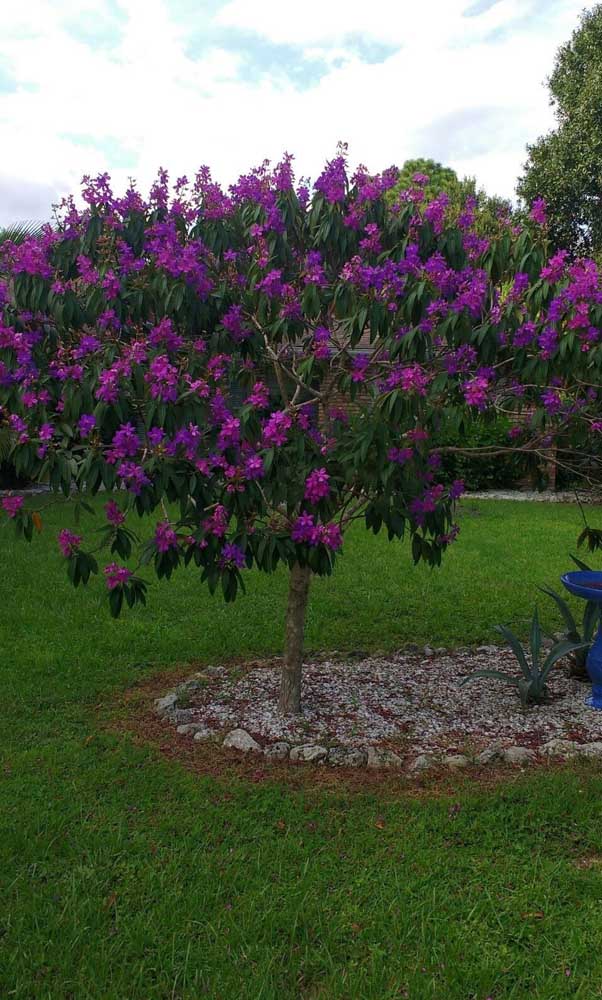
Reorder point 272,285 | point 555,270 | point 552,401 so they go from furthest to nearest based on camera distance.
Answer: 1. point 552,401
2. point 272,285
3. point 555,270

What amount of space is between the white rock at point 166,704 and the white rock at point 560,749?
6.89 ft

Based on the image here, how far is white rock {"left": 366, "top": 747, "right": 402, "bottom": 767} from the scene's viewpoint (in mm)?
4051

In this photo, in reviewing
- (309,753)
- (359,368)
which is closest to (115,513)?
(359,368)

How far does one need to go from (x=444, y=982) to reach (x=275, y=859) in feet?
2.80

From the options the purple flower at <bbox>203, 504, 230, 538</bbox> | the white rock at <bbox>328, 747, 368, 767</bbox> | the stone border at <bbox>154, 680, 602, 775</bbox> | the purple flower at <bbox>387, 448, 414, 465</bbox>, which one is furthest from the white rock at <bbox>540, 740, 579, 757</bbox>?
the purple flower at <bbox>203, 504, 230, 538</bbox>

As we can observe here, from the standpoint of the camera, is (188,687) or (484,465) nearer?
(188,687)

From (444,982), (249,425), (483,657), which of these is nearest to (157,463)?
(249,425)

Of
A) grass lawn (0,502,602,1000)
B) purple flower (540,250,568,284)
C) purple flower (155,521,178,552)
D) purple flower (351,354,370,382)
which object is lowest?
grass lawn (0,502,602,1000)

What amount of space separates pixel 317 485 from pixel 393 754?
1.63 m

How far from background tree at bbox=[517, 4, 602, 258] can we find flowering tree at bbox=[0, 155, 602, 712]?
1535 centimetres

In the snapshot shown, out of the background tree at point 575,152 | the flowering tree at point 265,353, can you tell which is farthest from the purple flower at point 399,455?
the background tree at point 575,152

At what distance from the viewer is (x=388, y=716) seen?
4.66 m

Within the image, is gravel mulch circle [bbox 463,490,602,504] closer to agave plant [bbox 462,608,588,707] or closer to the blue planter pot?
the blue planter pot

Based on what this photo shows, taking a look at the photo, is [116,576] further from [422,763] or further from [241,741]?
[422,763]
